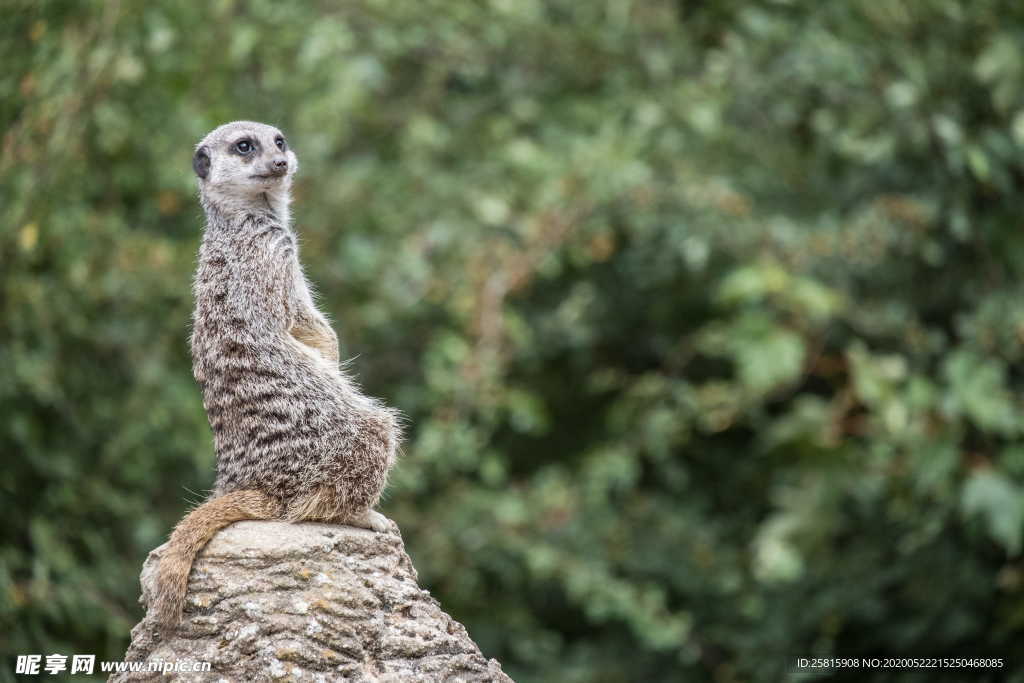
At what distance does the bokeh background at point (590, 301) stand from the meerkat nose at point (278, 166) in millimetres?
1176

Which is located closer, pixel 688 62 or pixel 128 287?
pixel 128 287

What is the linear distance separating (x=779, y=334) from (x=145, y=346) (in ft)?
8.32

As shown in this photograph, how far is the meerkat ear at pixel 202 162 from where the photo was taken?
11.1 feet

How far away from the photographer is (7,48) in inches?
163

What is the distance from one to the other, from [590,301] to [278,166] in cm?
343

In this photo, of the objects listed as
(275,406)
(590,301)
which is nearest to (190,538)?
(275,406)

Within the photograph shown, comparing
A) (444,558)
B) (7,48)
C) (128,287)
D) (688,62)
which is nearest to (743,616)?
(444,558)

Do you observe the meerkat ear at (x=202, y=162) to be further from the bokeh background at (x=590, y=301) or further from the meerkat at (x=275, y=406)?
the bokeh background at (x=590, y=301)

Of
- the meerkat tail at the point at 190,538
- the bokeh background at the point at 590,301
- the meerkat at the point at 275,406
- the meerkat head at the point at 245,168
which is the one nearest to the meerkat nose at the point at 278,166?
the meerkat head at the point at 245,168

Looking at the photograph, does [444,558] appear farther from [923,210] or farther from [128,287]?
[923,210]

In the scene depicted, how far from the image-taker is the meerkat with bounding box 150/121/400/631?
113 inches

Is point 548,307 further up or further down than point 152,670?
further up

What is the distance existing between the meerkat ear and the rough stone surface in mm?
1053

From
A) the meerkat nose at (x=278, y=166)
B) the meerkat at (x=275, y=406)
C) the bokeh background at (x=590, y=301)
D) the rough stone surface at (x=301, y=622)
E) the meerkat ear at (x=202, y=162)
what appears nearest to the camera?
the rough stone surface at (x=301, y=622)
